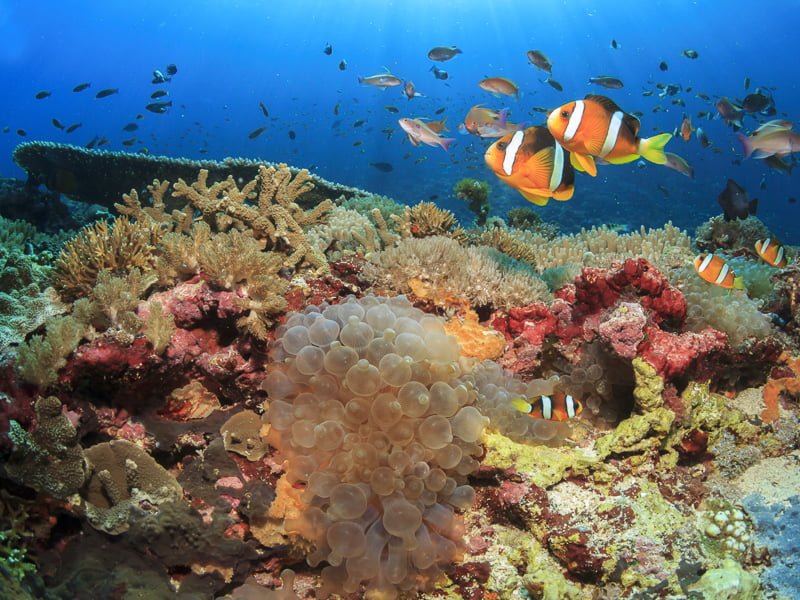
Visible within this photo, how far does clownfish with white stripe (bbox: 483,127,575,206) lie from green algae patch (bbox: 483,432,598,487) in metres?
1.53

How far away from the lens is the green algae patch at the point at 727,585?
209 cm

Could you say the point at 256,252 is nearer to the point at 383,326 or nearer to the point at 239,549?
the point at 383,326

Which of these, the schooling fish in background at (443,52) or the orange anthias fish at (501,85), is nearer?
the orange anthias fish at (501,85)

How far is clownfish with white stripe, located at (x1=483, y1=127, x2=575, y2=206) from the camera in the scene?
2822 mm

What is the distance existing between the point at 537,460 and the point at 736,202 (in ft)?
23.7

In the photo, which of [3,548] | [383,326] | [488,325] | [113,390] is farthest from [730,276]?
[3,548]

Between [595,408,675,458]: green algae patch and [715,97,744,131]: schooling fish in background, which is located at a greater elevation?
[715,97,744,131]: schooling fish in background

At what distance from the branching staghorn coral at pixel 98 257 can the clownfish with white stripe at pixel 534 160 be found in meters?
2.72

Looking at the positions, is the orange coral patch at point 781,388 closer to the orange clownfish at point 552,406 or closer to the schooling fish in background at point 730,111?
the orange clownfish at point 552,406

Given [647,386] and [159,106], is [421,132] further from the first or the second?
[159,106]

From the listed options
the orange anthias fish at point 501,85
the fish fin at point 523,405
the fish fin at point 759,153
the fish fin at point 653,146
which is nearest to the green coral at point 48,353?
the fish fin at point 523,405

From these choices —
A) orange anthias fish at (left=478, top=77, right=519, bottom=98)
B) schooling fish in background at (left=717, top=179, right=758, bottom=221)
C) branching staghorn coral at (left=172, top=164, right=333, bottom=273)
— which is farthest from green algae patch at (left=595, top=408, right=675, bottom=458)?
orange anthias fish at (left=478, top=77, right=519, bottom=98)

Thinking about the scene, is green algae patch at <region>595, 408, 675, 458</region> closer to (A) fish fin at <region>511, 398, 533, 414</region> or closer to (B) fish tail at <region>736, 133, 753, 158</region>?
(A) fish fin at <region>511, 398, 533, 414</region>

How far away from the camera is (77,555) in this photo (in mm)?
2301
